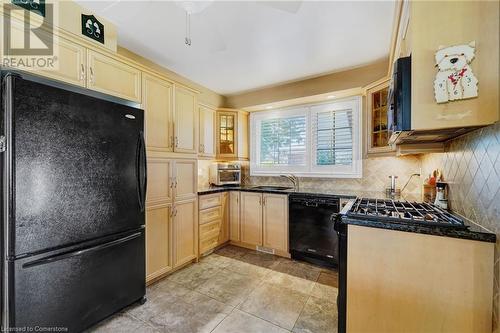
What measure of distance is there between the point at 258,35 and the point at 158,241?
8.03 feet

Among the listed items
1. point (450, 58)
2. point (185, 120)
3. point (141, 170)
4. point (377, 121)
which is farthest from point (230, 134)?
point (450, 58)

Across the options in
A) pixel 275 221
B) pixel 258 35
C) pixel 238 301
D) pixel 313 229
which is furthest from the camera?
pixel 275 221

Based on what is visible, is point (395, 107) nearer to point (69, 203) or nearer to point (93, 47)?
point (69, 203)

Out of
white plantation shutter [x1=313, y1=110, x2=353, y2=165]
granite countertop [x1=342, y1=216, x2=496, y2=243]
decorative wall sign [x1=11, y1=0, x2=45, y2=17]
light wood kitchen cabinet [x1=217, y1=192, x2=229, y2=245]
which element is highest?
decorative wall sign [x1=11, y1=0, x2=45, y2=17]

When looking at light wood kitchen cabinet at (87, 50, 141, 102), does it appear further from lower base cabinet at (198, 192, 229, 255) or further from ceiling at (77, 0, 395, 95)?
lower base cabinet at (198, 192, 229, 255)

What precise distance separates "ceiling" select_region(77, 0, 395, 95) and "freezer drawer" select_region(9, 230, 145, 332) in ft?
6.39

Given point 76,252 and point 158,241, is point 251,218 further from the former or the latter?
point 76,252

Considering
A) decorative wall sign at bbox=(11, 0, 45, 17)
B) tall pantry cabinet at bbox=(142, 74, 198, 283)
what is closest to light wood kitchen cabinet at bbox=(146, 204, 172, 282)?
tall pantry cabinet at bbox=(142, 74, 198, 283)

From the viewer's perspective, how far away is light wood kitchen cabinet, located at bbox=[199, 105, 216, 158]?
342cm

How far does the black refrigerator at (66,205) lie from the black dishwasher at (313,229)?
1932 mm

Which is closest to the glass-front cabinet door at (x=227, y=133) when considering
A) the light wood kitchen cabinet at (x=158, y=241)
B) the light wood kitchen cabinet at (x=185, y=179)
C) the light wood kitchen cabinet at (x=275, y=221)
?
the light wood kitchen cabinet at (x=185, y=179)

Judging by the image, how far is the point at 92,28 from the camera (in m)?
1.82

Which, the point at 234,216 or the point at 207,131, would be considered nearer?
the point at 234,216

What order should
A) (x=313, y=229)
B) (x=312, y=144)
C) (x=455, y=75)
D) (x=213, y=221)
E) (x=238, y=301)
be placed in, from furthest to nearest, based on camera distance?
(x=312, y=144) < (x=213, y=221) < (x=313, y=229) < (x=238, y=301) < (x=455, y=75)
